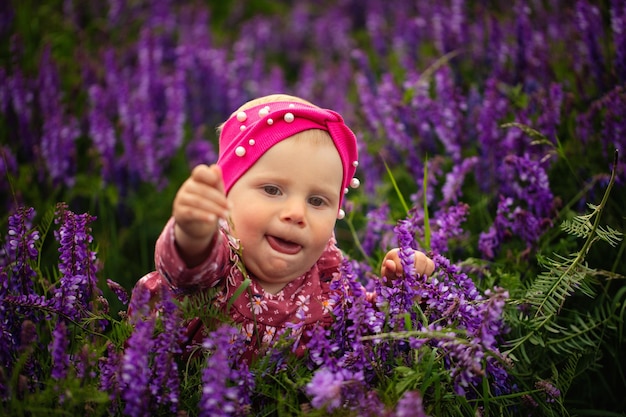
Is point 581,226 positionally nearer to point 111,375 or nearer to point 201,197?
point 201,197

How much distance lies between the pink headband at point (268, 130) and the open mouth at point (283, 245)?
201 millimetres

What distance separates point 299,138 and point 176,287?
523mm

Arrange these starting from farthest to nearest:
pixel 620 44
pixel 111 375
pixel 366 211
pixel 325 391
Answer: pixel 366 211 < pixel 620 44 < pixel 111 375 < pixel 325 391

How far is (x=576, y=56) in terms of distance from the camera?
11.4 feet

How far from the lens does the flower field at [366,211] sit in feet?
5.16

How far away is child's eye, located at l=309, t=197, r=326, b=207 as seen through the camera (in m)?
1.77

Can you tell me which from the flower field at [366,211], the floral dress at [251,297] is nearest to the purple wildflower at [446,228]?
the flower field at [366,211]

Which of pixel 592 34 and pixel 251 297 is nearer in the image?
pixel 251 297

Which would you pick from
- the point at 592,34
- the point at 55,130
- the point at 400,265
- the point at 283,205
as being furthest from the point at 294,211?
the point at 592,34

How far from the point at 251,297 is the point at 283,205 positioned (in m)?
0.27

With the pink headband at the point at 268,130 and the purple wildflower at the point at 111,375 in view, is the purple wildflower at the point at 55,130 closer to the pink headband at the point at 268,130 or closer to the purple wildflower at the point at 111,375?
the pink headband at the point at 268,130

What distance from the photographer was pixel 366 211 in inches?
127

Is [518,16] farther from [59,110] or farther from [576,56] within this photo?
[59,110]

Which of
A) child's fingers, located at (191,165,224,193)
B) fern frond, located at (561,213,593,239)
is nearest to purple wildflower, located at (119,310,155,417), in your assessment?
child's fingers, located at (191,165,224,193)
